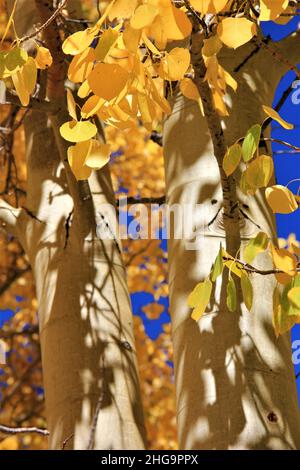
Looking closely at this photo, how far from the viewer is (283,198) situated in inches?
46.4

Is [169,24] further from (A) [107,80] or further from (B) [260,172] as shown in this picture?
(B) [260,172]

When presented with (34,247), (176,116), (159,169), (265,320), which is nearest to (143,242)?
(159,169)

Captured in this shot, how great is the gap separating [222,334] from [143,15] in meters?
0.86

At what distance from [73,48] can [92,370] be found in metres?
1.09

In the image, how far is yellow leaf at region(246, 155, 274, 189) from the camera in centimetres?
120

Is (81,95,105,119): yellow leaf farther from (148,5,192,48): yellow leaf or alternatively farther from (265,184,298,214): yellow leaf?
(265,184,298,214): yellow leaf

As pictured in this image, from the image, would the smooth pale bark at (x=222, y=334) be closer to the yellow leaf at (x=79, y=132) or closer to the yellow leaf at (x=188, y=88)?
the yellow leaf at (x=188, y=88)

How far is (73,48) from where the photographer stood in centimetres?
111

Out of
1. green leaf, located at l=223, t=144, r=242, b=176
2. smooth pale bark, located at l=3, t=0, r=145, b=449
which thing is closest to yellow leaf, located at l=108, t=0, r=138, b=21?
green leaf, located at l=223, t=144, r=242, b=176

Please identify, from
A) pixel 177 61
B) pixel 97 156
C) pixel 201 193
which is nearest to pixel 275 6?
pixel 177 61

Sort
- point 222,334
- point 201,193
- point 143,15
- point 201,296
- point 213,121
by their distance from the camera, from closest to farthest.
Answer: point 143,15
point 201,296
point 213,121
point 222,334
point 201,193

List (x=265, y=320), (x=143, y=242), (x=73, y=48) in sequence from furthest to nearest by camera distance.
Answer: (x=143, y=242)
(x=265, y=320)
(x=73, y=48)
